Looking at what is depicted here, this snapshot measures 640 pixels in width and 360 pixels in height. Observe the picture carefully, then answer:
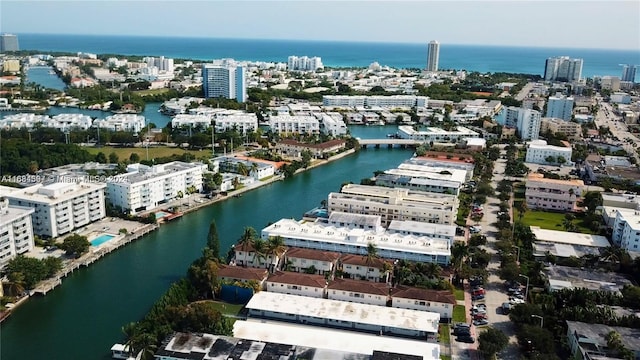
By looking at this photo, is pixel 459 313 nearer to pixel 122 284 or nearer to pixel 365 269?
pixel 365 269

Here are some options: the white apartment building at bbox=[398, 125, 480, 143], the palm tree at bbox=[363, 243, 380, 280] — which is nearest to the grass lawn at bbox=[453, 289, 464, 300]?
the palm tree at bbox=[363, 243, 380, 280]

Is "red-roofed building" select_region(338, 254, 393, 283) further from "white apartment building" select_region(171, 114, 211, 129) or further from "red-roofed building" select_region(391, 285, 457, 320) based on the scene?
"white apartment building" select_region(171, 114, 211, 129)

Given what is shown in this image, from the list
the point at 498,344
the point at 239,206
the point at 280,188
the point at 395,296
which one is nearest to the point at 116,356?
the point at 395,296

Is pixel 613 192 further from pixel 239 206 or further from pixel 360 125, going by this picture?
pixel 360 125

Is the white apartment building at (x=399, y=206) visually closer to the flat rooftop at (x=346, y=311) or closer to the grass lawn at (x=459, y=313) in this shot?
the grass lawn at (x=459, y=313)

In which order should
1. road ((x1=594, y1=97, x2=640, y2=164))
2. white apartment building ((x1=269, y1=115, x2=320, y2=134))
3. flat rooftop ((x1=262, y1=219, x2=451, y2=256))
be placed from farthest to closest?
white apartment building ((x1=269, y1=115, x2=320, y2=134)) → road ((x1=594, y1=97, x2=640, y2=164)) → flat rooftop ((x1=262, y1=219, x2=451, y2=256))

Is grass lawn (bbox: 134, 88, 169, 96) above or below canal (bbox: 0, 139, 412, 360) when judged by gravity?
above

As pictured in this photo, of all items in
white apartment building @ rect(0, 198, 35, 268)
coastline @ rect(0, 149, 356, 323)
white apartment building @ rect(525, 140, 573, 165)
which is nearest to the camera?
coastline @ rect(0, 149, 356, 323)

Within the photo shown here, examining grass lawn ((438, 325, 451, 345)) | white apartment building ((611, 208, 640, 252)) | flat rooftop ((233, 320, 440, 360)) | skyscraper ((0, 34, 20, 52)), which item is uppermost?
skyscraper ((0, 34, 20, 52))

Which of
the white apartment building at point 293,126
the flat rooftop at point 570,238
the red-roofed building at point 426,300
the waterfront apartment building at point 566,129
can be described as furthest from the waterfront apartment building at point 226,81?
the red-roofed building at point 426,300
